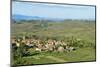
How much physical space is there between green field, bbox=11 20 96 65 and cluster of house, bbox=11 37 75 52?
0.05 m

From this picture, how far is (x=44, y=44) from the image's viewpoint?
2.54 metres

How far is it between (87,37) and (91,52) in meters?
0.21

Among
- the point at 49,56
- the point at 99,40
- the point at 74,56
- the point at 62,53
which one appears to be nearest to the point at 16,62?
the point at 49,56

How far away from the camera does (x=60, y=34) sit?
2.61 m

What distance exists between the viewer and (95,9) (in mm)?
2781

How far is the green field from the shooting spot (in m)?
2.45

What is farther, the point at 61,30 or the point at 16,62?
the point at 61,30

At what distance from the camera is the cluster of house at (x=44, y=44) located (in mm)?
2430

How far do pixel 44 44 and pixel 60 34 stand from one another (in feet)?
0.81

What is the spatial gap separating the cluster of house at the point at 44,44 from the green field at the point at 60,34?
49 millimetres

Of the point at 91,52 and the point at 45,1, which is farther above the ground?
the point at 45,1

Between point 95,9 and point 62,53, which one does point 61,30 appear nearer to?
point 62,53

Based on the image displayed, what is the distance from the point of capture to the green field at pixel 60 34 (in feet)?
8.05

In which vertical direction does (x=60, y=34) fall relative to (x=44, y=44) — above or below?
above
